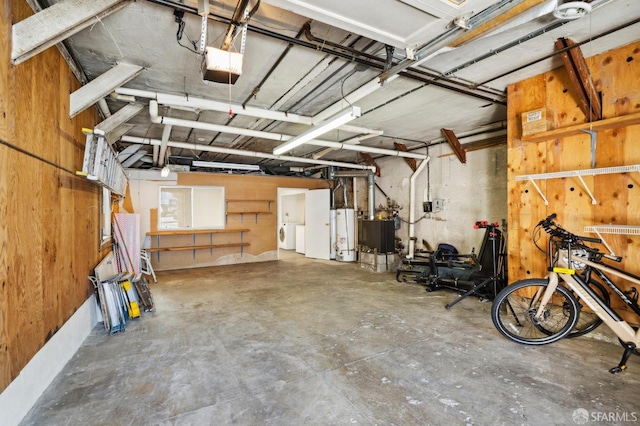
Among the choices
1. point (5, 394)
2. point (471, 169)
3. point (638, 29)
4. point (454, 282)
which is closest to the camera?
point (5, 394)

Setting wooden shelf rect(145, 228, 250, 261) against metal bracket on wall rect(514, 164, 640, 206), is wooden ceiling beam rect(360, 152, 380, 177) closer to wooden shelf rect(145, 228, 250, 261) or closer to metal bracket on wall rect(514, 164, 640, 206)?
wooden shelf rect(145, 228, 250, 261)

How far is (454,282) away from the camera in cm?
467

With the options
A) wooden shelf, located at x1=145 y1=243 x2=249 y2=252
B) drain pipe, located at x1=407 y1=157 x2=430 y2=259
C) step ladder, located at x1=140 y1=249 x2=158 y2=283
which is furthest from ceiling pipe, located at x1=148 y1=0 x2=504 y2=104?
wooden shelf, located at x1=145 y1=243 x2=249 y2=252

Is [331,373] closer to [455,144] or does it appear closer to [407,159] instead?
[455,144]

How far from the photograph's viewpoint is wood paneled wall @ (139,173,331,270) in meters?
6.90

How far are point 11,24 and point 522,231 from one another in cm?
453

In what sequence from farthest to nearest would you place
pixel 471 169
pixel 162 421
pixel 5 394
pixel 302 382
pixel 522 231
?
pixel 471 169 < pixel 522 231 < pixel 302 382 < pixel 162 421 < pixel 5 394

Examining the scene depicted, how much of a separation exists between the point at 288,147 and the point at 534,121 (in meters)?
3.15

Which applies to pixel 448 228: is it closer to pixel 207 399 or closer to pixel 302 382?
pixel 302 382

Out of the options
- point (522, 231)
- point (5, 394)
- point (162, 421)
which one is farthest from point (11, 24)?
point (522, 231)

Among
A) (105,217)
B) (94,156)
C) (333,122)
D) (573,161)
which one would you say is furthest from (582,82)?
(105,217)

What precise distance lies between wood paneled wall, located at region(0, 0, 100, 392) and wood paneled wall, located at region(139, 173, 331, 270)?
4.12 m

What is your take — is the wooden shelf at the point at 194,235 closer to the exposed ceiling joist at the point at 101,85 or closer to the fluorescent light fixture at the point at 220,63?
the exposed ceiling joist at the point at 101,85

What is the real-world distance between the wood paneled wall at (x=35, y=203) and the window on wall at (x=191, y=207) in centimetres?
438
